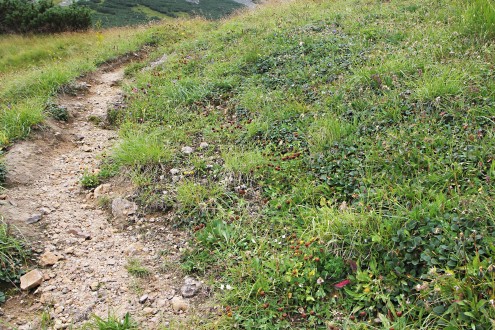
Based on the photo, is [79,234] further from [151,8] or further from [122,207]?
[151,8]

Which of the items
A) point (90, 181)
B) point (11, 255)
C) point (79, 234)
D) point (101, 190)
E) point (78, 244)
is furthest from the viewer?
point (90, 181)

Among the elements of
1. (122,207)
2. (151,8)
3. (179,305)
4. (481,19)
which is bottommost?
(179,305)

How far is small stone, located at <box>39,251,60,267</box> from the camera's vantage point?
4.12 meters

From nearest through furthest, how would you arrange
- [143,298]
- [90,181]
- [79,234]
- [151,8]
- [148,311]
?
[148,311] → [143,298] → [79,234] → [90,181] → [151,8]

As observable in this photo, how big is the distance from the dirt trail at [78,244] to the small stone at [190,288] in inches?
2.3

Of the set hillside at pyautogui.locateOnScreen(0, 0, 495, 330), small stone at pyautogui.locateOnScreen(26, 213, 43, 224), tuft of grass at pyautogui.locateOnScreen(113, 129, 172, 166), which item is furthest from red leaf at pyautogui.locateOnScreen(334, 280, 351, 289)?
small stone at pyautogui.locateOnScreen(26, 213, 43, 224)

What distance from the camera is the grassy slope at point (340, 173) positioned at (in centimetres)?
311

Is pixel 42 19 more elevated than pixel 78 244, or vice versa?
pixel 42 19

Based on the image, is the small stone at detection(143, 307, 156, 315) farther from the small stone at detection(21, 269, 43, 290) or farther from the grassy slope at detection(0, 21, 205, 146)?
the grassy slope at detection(0, 21, 205, 146)

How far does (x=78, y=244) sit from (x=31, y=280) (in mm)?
695

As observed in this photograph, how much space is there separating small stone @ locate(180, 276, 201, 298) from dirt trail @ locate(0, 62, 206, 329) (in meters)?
0.06

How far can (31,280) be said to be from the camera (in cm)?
385

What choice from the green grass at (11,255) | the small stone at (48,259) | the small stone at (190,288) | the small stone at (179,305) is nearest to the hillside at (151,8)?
the green grass at (11,255)

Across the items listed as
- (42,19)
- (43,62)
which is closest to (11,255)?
(43,62)
